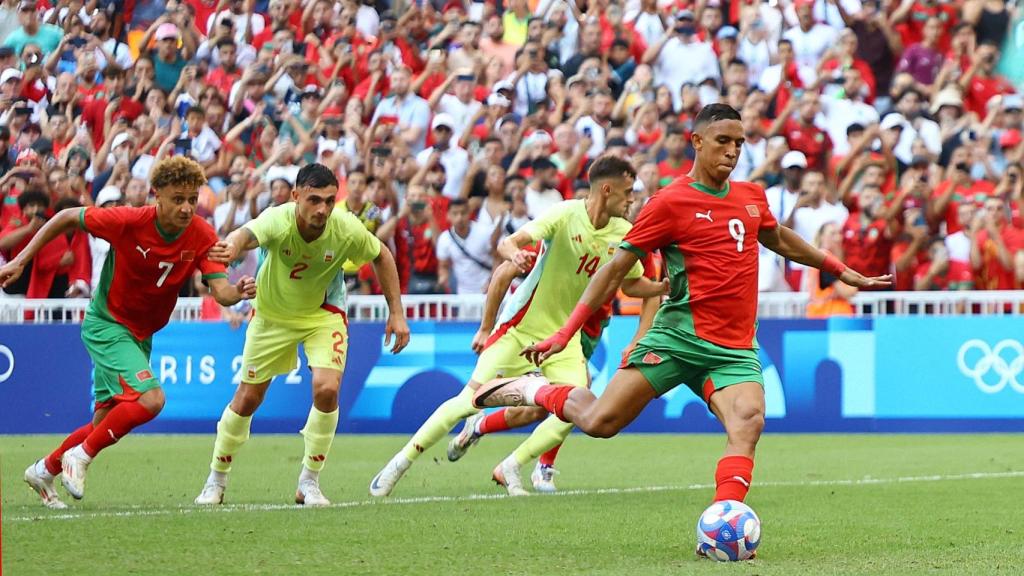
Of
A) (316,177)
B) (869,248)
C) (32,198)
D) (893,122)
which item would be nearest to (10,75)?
(32,198)

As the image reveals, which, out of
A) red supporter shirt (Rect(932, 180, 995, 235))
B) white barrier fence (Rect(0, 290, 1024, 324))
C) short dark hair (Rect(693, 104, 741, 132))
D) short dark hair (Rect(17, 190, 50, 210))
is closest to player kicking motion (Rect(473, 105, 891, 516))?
short dark hair (Rect(693, 104, 741, 132))

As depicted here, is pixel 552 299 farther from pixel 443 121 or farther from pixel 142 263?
pixel 443 121

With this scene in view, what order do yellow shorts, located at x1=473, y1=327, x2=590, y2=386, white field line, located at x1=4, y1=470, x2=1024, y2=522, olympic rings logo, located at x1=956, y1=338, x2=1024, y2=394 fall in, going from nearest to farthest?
white field line, located at x1=4, y1=470, x2=1024, y2=522, yellow shorts, located at x1=473, y1=327, x2=590, y2=386, olympic rings logo, located at x1=956, y1=338, x2=1024, y2=394

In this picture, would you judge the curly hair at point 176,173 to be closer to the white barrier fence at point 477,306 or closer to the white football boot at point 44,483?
the white football boot at point 44,483

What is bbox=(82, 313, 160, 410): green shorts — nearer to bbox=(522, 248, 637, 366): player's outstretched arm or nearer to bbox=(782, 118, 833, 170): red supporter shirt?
bbox=(522, 248, 637, 366): player's outstretched arm

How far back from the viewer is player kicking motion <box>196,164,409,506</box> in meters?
10.3

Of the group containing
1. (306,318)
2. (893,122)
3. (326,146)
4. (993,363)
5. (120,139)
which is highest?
(893,122)

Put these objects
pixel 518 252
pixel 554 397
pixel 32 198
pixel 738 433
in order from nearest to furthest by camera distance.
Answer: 1. pixel 738 433
2. pixel 554 397
3. pixel 518 252
4. pixel 32 198

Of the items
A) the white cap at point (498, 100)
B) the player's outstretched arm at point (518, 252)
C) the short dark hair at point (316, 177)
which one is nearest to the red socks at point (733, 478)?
the player's outstretched arm at point (518, 252)

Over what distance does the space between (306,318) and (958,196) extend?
9.02m

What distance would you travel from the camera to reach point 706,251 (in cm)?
798

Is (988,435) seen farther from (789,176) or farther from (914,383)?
(789,176)

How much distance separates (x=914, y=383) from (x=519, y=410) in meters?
6.81

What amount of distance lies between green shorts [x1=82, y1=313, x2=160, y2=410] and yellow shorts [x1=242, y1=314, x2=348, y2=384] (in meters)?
0.63
